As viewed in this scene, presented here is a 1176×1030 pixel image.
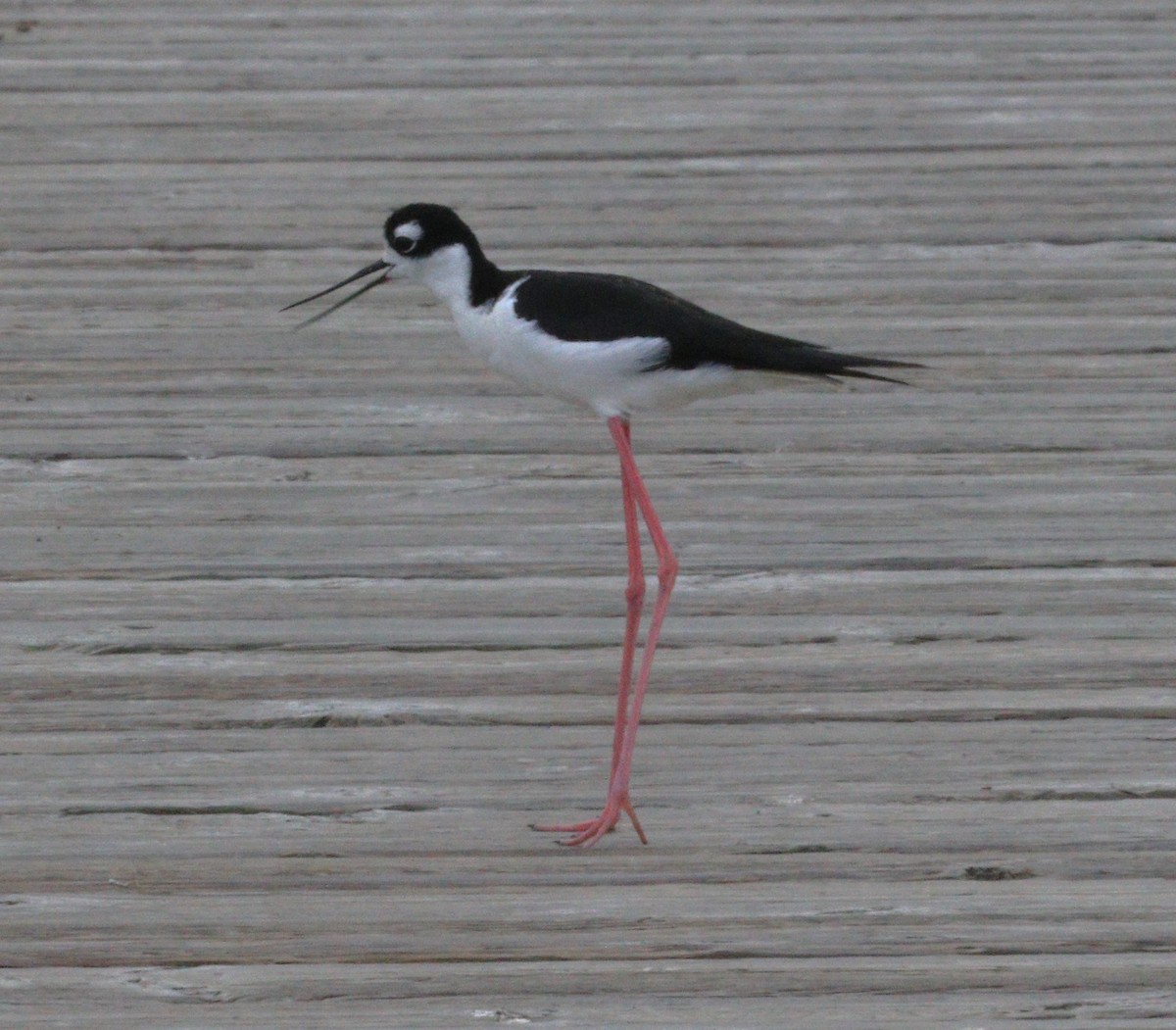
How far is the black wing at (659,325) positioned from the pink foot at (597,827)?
0.73m

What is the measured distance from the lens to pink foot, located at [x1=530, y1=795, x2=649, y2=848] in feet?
10.5

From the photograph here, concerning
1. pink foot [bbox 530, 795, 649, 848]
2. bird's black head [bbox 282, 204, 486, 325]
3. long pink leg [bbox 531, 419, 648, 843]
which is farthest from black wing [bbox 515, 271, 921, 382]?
pink foot [bbox 530, 795, 649, 848]

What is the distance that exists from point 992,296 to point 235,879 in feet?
10.4

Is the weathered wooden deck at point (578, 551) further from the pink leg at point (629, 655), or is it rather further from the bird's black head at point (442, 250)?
the bird's black head at point (442, 250)

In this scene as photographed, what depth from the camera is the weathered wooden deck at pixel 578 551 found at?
9.70 feet

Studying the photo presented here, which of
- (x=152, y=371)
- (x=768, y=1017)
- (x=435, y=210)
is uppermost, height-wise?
(x=435, y=210)

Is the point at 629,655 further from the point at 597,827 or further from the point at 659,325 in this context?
the point at 659,325

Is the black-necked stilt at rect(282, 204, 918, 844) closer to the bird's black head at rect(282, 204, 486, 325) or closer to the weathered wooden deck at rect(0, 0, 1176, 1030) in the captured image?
the bird's black head at rect(282, 204, 486, 325)

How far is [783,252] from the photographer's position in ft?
19.6

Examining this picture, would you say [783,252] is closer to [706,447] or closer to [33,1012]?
[706,447]

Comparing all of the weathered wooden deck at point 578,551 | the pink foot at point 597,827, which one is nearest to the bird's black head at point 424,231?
the weathered wooden deck at point 578,551

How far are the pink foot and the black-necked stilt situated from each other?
0.09m

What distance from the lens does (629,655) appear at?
356 centimetres

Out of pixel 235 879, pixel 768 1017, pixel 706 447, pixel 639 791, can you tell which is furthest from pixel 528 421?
pixel 768 1017
